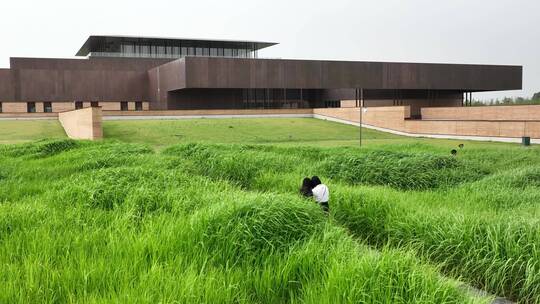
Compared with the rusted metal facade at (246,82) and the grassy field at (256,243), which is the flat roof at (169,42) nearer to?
the rusted metal facade at (246,82)

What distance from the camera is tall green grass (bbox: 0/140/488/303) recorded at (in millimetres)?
4422

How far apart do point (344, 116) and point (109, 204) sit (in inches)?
1336

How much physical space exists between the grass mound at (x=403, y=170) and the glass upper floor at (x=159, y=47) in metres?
52.8

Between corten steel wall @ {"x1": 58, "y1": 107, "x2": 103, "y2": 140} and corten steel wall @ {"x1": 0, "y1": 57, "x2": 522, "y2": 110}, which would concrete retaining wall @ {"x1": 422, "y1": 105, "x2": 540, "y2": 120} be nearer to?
corten steel wall @ {"x1": 0, "y1": 57, "x2": 522, "y2": 110}

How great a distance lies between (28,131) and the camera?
1318 inches

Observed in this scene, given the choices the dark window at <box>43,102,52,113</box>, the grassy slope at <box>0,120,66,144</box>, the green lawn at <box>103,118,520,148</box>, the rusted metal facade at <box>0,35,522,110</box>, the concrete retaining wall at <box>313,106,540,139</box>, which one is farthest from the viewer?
the dark window at <box>43,102,52,113</box>

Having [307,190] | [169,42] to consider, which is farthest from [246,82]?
[307,190]

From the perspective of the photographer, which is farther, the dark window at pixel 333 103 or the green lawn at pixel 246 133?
the dark window at pixel 333 103

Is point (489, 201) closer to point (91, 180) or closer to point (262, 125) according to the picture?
point (91, 180)

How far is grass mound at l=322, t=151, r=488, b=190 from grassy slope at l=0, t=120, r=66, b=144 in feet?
73.0

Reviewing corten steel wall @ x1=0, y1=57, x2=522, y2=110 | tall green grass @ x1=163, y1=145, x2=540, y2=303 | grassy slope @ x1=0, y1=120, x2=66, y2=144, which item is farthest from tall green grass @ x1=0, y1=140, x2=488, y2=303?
corten steel wall @ x1=0, y1=57, x2=522, y2=110

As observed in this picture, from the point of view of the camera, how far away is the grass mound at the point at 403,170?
12.3m

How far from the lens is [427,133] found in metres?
33.6

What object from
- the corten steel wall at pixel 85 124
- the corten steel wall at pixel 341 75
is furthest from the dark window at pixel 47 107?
the corten steel wall at pixel 85 124
